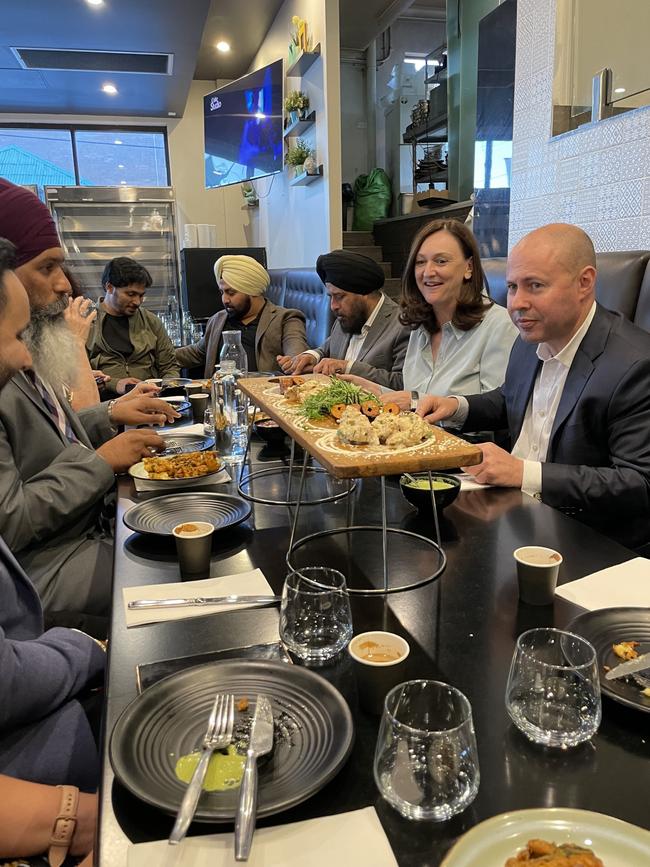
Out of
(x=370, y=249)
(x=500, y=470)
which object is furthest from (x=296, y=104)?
(x=500, y=470)

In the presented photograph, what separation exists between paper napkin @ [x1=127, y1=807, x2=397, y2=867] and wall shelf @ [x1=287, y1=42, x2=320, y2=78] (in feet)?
17.1

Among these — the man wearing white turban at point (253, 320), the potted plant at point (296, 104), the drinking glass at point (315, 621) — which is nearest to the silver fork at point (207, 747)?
the drinking glass at point (315, 621)

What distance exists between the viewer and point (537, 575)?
104 centimetres

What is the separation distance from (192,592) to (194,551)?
0.09 meters

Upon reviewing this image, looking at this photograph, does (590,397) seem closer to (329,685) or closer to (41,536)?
(329,685)

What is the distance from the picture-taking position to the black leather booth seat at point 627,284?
2029 millimetres

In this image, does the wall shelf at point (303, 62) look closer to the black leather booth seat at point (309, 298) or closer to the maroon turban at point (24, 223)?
the black leather booth seat at point (309, 298)

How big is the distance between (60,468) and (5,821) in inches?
35.5

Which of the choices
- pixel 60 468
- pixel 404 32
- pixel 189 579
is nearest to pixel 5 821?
pixel 189 579

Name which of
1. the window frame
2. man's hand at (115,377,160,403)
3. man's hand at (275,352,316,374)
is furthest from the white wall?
man's hand at (115,377,160,403)

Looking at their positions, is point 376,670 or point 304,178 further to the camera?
point 304,178

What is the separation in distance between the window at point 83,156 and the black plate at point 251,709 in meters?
8.15

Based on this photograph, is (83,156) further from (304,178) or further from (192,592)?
(192,592)

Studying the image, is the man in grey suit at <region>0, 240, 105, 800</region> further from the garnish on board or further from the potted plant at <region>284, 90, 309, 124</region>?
the potted plant at <region>284, 90, 309, 124</region>
